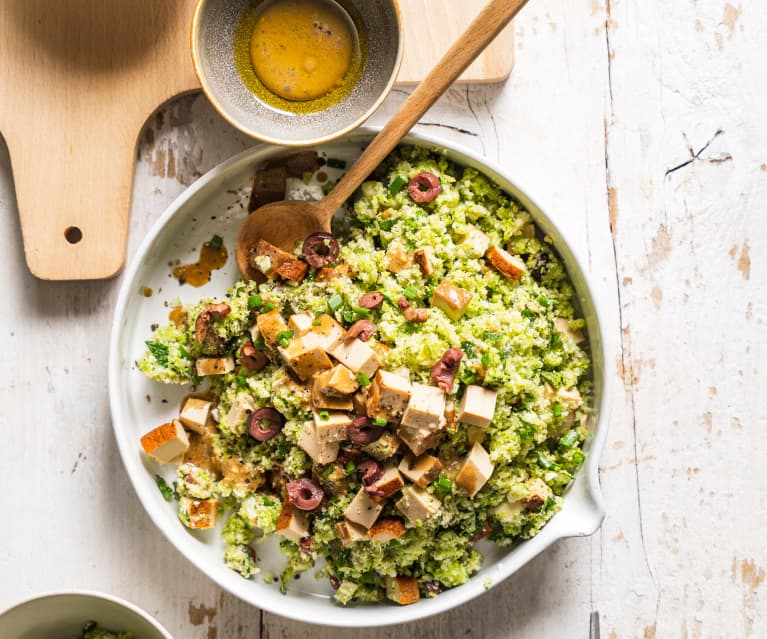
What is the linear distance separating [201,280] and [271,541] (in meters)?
0.80

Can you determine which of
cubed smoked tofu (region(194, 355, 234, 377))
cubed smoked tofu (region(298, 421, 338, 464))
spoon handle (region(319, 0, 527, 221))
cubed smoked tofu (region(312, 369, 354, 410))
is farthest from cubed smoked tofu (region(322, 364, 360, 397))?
spoon handle (region(319, 0, 527, 221))

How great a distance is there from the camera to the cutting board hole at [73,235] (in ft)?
7.61

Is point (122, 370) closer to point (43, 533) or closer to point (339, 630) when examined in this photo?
point (43, 533)

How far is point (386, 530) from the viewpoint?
2.08 meters

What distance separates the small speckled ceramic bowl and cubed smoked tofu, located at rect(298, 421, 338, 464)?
770 millimetres

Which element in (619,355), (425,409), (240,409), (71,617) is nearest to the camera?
(425,409)

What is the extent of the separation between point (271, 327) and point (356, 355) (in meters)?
0.25

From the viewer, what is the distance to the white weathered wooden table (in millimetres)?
2414

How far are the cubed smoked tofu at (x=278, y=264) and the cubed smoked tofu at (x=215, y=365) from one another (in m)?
0.27

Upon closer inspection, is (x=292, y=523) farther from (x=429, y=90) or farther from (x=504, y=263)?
(x=429, y=90)

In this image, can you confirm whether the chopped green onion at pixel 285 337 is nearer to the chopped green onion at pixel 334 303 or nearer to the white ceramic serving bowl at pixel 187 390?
the chopped green onion at pixel 334 303

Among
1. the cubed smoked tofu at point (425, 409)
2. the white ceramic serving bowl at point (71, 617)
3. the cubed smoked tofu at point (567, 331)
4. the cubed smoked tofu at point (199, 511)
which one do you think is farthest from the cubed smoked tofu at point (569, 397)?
the white ceramic serving bowl at point (71, 617)

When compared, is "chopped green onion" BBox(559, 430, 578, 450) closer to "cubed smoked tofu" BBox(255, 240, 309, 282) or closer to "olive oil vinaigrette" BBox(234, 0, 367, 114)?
"cubed smoked tofu" BBox(255, 240, 309, 282)

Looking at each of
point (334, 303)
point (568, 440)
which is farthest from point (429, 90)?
point (568, 440)
